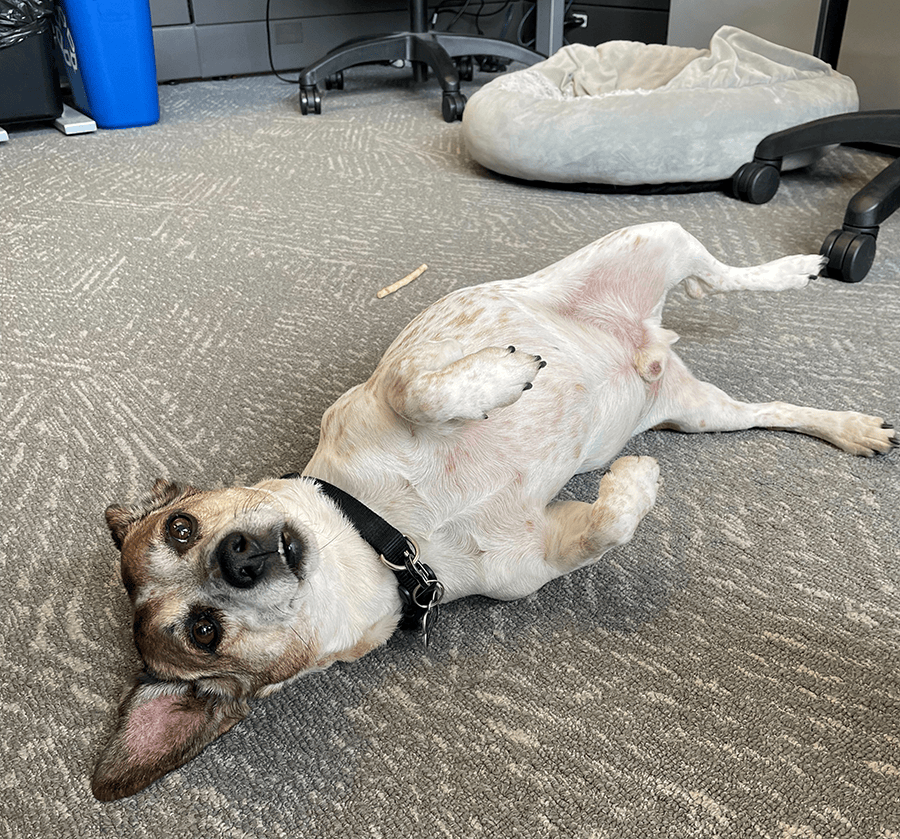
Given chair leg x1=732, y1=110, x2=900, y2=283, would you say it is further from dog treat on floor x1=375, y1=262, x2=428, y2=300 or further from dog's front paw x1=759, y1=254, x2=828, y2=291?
dog treat on floor x1=375, y1=262, x2=428, y2=300

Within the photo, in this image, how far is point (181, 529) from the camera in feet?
3.76

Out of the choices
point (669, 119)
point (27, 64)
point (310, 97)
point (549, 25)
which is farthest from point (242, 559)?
point (549, 25)

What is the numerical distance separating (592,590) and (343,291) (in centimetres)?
133

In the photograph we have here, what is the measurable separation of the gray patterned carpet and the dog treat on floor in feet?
0.10

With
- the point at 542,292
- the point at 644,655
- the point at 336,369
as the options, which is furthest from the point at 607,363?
the point at 336,369

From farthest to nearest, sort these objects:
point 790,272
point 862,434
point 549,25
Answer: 1. point 549,25
2. point 790,272
3. point 862,434

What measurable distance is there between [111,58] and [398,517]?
11.9 ft

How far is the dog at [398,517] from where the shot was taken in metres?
1.07

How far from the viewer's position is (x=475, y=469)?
1.25 m

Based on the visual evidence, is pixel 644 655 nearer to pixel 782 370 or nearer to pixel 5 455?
pixel 782 370

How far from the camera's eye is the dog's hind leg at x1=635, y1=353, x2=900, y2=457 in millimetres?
1566

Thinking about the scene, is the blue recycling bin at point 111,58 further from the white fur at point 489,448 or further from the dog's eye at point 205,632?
the dog's eye at point 205,632

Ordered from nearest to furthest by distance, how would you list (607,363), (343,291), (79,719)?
(79,719) < (607,363) < (343,291)

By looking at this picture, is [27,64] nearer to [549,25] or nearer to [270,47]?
[270,47]
